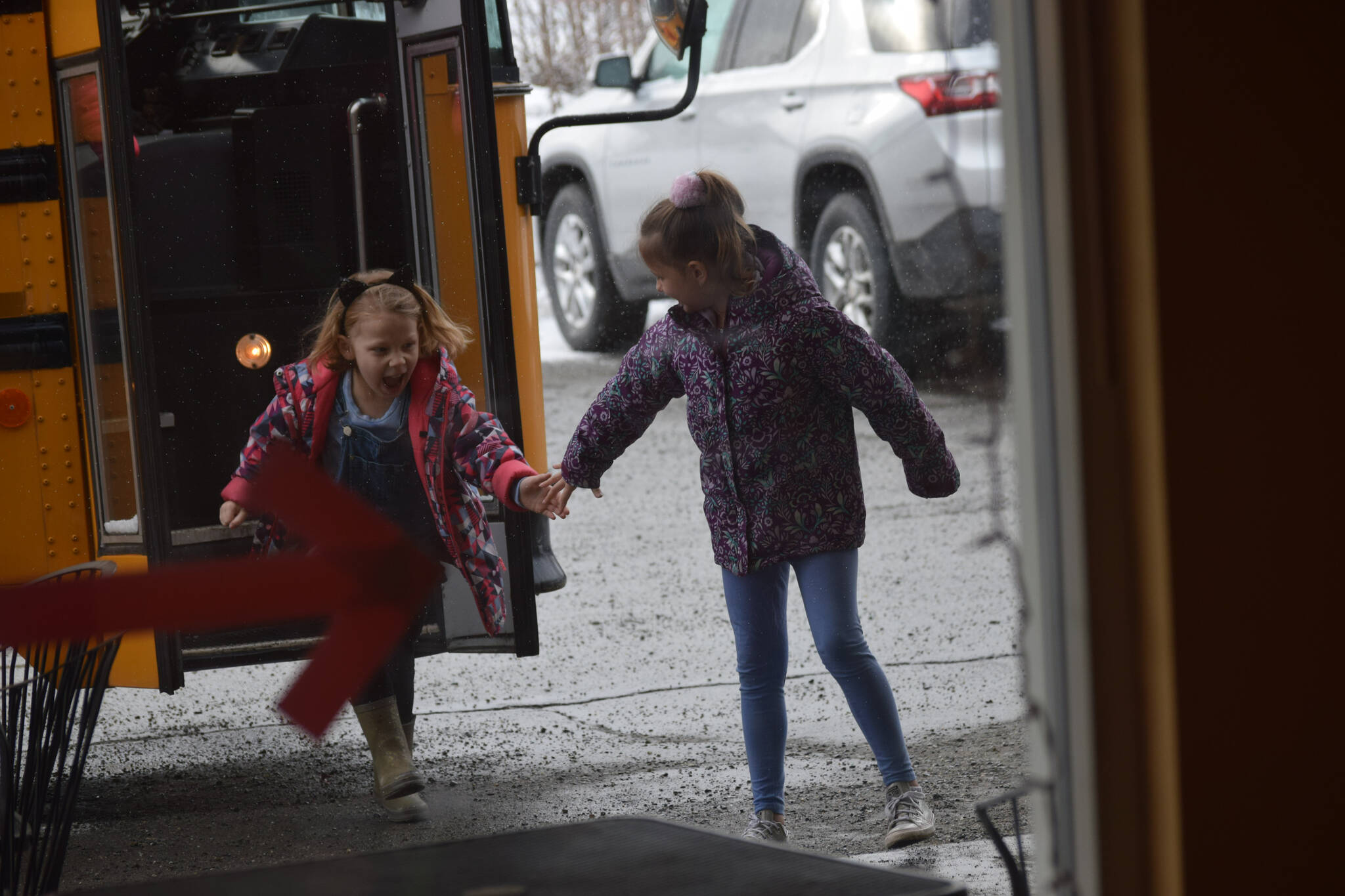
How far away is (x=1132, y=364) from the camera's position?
1266 millimetres

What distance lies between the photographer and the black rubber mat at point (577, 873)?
1470mm

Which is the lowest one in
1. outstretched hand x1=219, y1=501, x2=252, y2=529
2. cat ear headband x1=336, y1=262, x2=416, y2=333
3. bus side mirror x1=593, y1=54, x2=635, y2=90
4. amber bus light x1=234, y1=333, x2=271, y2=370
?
outstretched hand x1=219, y1=501, x2=252, y2=529

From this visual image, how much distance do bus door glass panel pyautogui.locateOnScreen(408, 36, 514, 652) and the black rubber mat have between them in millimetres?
1969

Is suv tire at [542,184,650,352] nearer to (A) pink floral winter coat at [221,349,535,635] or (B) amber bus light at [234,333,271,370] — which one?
(B) amber bus light at [234,333,271,370]

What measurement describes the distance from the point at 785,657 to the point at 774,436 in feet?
1.47

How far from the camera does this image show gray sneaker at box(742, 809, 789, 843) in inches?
113

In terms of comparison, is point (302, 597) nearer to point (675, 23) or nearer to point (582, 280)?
point (675, 23)

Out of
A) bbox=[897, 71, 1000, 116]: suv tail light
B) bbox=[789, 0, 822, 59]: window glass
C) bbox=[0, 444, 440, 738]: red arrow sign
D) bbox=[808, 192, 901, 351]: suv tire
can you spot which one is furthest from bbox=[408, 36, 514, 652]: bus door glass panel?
bbox=[789, 0, 822, 59]: window glass

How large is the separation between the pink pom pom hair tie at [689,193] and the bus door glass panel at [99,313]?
1.25m

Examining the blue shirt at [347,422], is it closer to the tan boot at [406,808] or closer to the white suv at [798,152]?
the tan boot at [406,808]

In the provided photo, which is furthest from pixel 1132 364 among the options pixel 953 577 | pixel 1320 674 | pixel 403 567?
pixel 953 577

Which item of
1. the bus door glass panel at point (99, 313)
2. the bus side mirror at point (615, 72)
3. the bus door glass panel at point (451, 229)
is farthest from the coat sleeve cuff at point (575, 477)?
the bus side mirror at point (615, 72)

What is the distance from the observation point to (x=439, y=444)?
126 inches

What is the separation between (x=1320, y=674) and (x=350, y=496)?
1.06m
